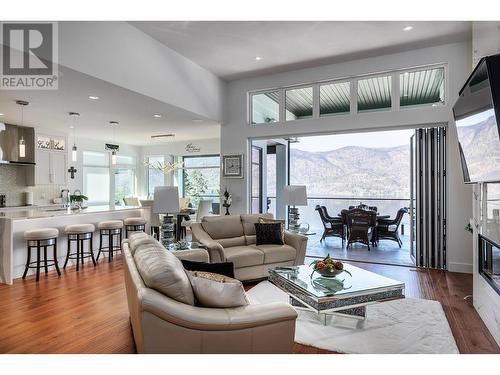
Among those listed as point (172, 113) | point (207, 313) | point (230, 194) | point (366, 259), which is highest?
point (172, 113)

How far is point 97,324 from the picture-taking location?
2943 millimetres

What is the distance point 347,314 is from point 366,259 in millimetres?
3063

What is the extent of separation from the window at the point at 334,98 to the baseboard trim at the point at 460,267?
3.12 metres

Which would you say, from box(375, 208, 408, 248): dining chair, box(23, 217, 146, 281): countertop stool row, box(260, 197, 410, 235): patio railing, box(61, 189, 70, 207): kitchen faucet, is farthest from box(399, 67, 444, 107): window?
box(61, 189, 70, 207): kitchen faucet

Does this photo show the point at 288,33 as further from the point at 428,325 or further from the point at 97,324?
the point at 97,324

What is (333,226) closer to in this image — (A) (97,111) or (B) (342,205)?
(B) (342,205)

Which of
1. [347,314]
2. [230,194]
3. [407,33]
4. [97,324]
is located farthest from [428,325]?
[230,194]

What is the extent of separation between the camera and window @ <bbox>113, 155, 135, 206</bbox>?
983 centimetres

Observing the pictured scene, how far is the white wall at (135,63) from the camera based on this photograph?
353 cm

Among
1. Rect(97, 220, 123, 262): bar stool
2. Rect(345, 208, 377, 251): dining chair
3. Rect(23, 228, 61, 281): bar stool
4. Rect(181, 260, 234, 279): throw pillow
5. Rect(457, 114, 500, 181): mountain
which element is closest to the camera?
Rect(457, 114, 500, 181): mountain

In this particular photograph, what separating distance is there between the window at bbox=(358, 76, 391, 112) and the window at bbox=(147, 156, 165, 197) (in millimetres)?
6774

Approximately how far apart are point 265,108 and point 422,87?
9.66 feet

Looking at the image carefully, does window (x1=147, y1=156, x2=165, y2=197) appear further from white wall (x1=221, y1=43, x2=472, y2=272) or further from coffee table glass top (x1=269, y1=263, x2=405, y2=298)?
coffee table glass top (x1=269, y1=263, x2=405, y2=298)
